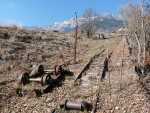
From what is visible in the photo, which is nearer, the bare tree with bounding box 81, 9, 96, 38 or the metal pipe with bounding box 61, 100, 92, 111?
the metal pipe with bounding box 61, 100, 92, 111

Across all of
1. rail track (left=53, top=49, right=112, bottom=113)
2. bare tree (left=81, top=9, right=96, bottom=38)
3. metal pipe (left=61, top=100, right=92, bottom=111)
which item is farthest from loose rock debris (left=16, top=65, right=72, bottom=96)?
bare tree (left=81, top=9, right=96, bottom=38)

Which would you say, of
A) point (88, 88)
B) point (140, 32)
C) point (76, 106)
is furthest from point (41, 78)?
point (140, 32)

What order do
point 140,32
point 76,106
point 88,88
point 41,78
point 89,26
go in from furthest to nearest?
1. point 89,26
2. point 140,32
3. point 41,78
4. point 88,88
5. point 76,106

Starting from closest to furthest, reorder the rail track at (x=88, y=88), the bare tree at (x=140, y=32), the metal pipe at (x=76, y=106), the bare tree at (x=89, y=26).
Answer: the metal pipe at (x=76, y=106), the rail track at (x=88, y=88), the bare tree at (x=140, y=32), the bare tree at (x=89, y=26)

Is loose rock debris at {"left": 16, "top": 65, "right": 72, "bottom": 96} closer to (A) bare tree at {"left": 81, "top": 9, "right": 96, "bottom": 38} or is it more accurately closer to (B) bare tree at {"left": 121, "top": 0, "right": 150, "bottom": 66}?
(B) bare tree at {"left": 121, "top": 0, "right": 150, "bottom": 66}

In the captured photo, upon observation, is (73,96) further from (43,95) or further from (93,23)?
(93,23)

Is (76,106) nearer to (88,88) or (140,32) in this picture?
(88,88)

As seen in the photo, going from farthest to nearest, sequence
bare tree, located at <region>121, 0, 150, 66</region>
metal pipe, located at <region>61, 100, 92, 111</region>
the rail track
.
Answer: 1. bare tree, located at <region>121, 0, 150, 66</region>
2. the rail track
3. metal pipe, located at <region>61, 100, 92, 111</region>

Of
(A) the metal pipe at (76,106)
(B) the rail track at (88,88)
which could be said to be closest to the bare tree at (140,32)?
(B) the rail track at (88,88)

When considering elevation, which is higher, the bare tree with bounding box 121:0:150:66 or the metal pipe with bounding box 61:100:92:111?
the bare tree with bounding box 121:0:150:66

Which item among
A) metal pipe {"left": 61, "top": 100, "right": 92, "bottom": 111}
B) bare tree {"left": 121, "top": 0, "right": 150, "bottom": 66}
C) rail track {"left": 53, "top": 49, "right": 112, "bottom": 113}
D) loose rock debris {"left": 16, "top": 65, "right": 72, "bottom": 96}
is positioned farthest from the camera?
bare tree {"left": 121, "top": 0, "right": 150, "bottom": 66}

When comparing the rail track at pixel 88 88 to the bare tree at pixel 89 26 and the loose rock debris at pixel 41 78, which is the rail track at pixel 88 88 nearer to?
the loose rock debris at pixel 41 78

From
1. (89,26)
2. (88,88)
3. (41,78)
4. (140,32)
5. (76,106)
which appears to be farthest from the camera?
(89,26)

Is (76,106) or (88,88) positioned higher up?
(88,88)
